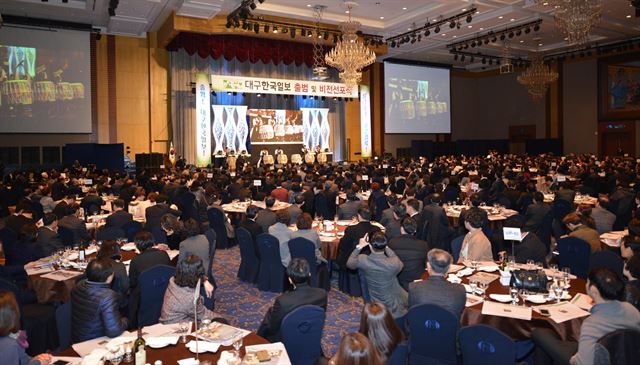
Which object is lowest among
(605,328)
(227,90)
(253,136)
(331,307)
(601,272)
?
(331,307)

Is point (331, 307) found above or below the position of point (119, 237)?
below

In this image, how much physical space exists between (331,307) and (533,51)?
2453 centimetres

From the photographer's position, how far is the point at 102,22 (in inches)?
769

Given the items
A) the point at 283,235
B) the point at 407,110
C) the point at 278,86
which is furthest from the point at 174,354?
the point at 407,110

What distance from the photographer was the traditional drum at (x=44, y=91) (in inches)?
750

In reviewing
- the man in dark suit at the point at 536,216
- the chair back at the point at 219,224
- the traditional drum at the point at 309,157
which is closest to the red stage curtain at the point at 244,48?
the traditional drum at the point at 309,157

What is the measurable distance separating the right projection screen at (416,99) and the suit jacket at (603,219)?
19.5 m

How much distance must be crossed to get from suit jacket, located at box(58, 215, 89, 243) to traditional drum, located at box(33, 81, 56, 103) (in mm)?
13770

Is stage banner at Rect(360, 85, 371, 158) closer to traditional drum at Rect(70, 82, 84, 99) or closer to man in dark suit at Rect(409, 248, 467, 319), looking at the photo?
traditional drum at Rect(70, 82, 84, 99)

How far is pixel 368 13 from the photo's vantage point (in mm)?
19609

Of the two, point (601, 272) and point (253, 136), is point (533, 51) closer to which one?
point (253, 136)

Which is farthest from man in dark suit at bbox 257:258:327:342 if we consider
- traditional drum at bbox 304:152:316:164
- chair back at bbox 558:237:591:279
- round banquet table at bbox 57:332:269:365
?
traditional drum at bbox 304:152:316:164

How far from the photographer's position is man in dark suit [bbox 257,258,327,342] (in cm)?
400

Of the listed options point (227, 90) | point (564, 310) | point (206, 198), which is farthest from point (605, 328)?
point (227, 90)
